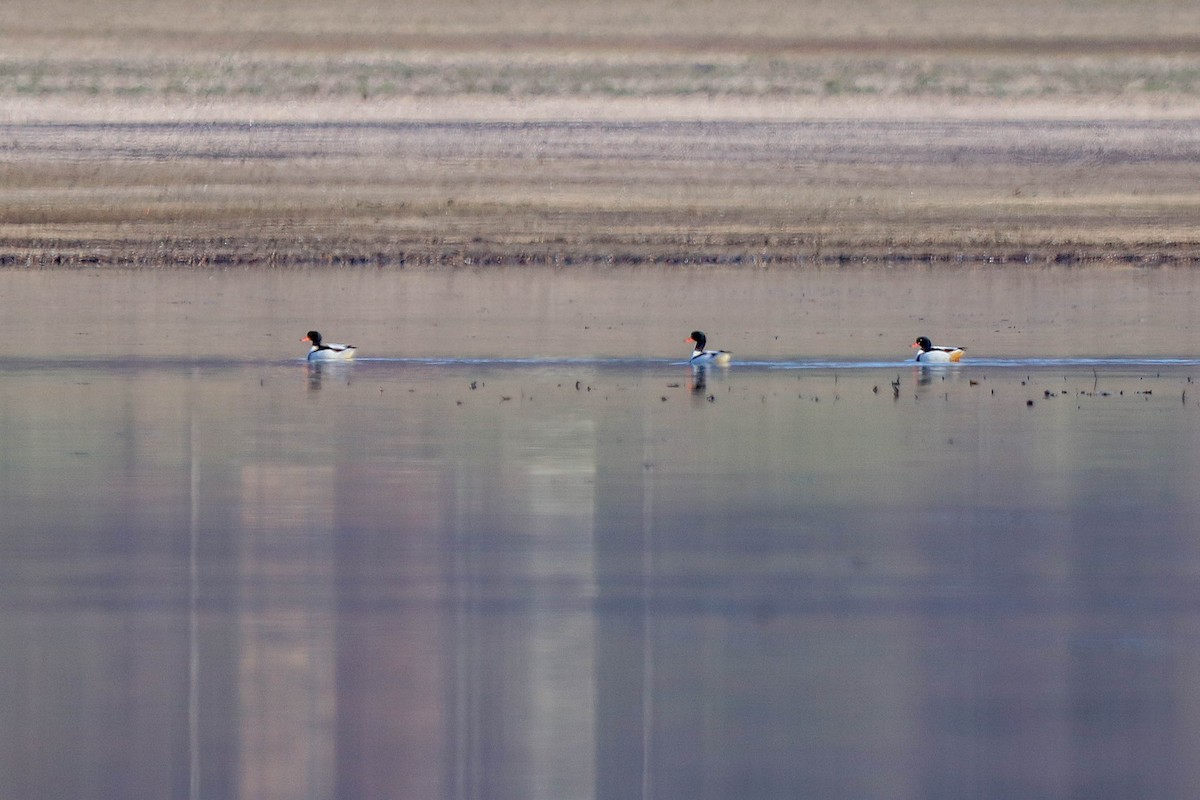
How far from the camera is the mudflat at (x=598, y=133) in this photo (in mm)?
44312

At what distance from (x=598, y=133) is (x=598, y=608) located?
45.2m

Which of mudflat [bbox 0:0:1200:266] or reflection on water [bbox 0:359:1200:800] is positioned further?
mudflat [bbox 0:0:1200:266]

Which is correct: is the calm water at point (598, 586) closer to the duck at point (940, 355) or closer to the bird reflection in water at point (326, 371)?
the bird reflection in water at point (326, 371)

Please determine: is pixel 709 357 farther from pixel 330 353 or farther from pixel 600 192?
pixel 600 192

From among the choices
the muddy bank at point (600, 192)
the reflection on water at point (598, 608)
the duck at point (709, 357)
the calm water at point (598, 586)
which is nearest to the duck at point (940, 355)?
the calm water at point (598, 586)

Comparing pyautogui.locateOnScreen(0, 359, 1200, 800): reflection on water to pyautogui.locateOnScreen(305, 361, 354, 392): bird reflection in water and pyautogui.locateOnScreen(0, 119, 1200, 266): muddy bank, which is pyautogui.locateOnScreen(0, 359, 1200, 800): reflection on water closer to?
pyautogui.locateOnScreen(305, 361, 354, 392): bird reflection in water

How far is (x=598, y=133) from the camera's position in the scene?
53750mm

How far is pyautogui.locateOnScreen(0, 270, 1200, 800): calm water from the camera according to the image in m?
7.26

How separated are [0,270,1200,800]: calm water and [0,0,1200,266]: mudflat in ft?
79.4

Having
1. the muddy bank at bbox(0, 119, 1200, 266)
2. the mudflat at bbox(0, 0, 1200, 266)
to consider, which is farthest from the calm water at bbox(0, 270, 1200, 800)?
the mudflat at bbox(0, 0, 1200, 266)

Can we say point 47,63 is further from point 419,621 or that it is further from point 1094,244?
point 419,621

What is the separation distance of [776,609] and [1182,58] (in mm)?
52959

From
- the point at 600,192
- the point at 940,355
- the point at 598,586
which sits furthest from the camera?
the point at 600,192

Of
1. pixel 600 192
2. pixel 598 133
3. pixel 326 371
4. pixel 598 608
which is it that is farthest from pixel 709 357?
pixel 598 133
